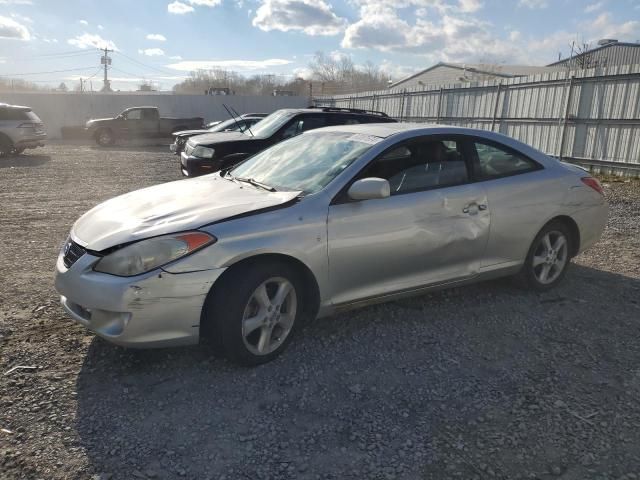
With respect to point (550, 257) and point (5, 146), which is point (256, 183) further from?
point (5, 146)

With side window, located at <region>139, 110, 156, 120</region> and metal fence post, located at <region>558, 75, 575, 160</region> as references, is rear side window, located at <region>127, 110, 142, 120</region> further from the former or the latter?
metal fence post, located at <region>558, 75, 575, 160</region>

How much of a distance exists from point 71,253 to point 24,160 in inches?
588

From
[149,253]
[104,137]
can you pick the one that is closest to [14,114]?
[104,137]

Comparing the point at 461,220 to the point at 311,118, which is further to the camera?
the point at 311,118

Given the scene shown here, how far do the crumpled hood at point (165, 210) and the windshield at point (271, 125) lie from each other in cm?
509

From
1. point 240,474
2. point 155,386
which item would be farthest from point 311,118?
point 240,474

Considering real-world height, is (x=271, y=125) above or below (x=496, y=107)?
below

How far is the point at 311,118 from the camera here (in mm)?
8969

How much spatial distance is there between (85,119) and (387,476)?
3180 centimetres

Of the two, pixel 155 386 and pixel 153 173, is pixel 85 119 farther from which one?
pixel 155 386

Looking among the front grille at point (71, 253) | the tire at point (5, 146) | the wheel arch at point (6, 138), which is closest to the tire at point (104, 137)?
the tire at point (5, 146)

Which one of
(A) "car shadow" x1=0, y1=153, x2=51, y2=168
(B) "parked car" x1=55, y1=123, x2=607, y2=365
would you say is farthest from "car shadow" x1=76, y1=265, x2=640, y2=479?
(A) "car shadow" x1=0, y1=153, x2=51, y2=168

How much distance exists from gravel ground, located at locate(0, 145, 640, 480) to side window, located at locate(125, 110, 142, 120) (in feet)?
67.2

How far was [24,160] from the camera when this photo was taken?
15.8 metres
